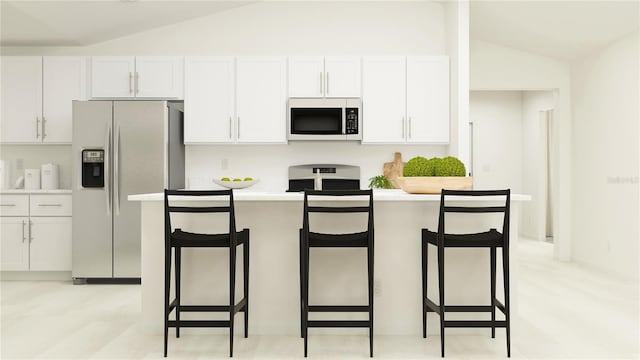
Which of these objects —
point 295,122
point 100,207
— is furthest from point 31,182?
point 295,122

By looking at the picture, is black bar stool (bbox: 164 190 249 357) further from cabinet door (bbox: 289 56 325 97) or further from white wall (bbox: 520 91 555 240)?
white wall (bbox: 520 91 555 240)

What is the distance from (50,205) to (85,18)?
6.24 ft

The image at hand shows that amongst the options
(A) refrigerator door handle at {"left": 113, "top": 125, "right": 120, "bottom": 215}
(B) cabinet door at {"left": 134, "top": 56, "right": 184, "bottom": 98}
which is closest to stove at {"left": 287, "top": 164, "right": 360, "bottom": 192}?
(B) cabinet door at {"left": 134, "top": 56, "right": 184, "bottom": 98}

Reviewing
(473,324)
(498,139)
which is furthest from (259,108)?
(498,139)

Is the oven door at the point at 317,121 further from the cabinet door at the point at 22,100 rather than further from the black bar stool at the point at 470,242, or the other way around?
the cabinet door at the point at 22,100

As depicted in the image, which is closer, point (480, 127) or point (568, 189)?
point (568, 189)

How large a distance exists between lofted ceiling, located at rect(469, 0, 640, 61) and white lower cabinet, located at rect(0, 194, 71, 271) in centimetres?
475

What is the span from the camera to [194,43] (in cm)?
596

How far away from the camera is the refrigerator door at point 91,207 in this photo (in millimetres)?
5367

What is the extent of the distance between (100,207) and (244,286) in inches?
105

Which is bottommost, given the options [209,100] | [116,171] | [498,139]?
[116,171]

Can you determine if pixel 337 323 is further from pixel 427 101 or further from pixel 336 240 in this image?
pixel 427 101

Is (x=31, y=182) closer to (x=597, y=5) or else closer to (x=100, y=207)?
(x=100, y=207)

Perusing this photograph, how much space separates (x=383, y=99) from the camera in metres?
5.64
